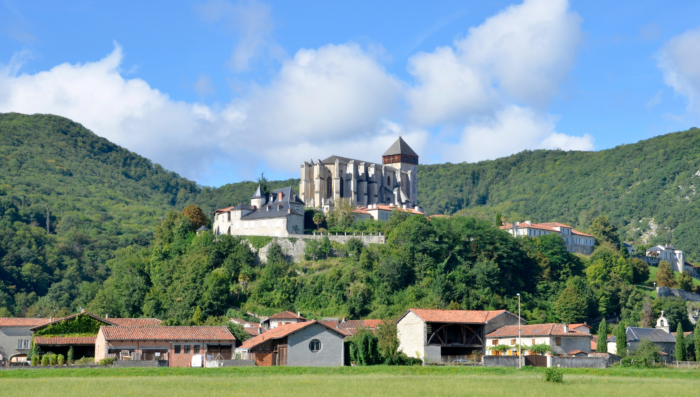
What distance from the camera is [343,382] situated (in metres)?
45.2

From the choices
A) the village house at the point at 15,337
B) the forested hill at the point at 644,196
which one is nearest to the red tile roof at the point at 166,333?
the village house at the point at 15,337

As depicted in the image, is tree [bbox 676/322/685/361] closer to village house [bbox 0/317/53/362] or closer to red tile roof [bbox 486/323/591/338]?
red tile roof [bbox 486/323/591/338]

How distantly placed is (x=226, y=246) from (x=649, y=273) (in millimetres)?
60435

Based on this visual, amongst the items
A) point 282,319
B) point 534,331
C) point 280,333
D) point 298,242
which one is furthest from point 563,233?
point 280,333

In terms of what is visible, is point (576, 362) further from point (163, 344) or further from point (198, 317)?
point (198, 317)

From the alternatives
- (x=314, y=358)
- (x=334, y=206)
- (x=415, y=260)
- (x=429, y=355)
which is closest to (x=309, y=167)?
(x=334, y=206)

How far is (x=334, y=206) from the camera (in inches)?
4498

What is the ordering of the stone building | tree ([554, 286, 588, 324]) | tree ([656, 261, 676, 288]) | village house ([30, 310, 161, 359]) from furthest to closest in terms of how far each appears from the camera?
1. tree ([656, 261, 676, 288])
2. the stone building
3. tree ([554, 286, 588, 324])
4. village house ([30, 310, 161, 359])

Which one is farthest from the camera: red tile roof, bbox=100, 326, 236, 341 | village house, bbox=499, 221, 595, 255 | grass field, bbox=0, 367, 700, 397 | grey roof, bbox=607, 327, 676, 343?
village house, bbox=499, 221, 595, 255

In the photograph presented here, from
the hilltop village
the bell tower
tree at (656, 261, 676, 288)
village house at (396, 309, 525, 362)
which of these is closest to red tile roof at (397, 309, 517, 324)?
village house at (396, 309, 525, 362)

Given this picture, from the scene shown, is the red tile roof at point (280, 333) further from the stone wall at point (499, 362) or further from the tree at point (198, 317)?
the tree at point (198, 317)

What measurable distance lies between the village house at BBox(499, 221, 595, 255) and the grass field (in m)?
63.4

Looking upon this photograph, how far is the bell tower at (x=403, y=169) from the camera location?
130125 millimetres

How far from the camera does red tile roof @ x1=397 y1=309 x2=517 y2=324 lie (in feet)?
238
